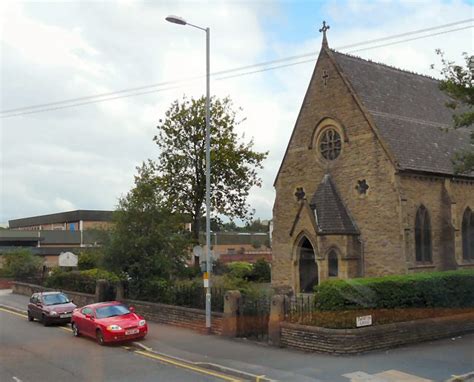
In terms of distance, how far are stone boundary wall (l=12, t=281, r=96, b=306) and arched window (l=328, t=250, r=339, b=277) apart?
39.1 ft

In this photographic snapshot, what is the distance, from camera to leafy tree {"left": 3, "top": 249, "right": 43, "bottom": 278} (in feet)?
136

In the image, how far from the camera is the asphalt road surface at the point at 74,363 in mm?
12422

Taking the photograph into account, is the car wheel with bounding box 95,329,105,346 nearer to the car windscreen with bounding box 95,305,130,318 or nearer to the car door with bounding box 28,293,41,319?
the car windscreen with bounding box 95,305,130,318

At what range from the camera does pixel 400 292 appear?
633 inches

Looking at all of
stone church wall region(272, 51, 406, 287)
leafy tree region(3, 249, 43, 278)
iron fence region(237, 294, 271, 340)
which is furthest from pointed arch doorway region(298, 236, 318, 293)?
leafy tree region(3, 249, 43, 278)

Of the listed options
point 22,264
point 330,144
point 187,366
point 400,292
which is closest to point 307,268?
point 330,144

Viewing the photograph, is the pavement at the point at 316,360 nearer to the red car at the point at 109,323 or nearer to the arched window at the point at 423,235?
the red car at the point at 109,323

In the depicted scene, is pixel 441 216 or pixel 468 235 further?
pixel 468 235

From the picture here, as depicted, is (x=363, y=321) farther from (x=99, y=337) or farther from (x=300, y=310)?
(x=99, y=337)

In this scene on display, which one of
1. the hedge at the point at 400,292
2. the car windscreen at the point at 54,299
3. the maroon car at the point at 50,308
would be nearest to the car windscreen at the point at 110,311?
the maroon car at the point at 50,308

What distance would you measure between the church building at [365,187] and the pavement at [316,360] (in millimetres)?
8632

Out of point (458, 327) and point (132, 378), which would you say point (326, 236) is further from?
point (132, 378)

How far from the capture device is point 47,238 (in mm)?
65875

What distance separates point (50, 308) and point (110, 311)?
590 cm
